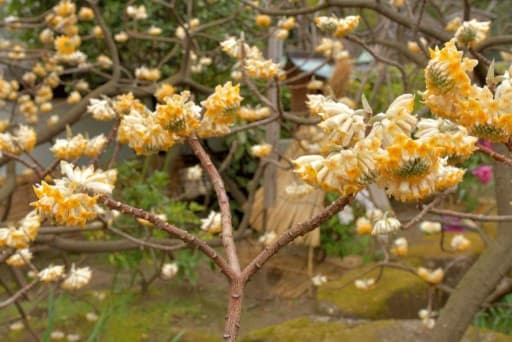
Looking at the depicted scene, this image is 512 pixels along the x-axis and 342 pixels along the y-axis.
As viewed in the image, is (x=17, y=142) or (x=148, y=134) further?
(x=17, y=142)

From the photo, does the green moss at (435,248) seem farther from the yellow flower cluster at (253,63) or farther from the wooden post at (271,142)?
the yellow flower cluster at (253,63)

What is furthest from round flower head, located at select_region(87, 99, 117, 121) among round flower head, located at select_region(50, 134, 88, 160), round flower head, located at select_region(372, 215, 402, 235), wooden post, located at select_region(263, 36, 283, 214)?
Answer: wooden post, located at select_region(263, 36, 283, 214)

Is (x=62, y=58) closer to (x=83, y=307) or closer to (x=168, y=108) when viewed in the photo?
(x=83, y=307)

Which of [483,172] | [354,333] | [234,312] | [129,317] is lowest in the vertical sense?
[483,172]

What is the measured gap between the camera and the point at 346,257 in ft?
15.3

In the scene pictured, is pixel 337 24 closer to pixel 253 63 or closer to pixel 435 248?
pixel 253 63

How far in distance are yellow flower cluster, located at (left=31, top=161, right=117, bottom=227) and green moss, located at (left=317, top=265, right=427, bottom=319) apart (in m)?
2.56

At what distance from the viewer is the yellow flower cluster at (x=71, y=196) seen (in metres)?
0.69

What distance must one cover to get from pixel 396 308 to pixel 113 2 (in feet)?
10.2

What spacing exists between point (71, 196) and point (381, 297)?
279cm

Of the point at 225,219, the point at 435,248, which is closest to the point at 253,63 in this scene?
the point at 225,219

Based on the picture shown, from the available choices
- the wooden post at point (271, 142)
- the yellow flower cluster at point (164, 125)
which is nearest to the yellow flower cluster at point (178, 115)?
the yellow flower cluster at point (164, 125)

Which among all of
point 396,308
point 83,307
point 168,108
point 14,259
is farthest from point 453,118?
point 83,307

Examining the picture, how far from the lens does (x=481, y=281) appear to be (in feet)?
6.19
